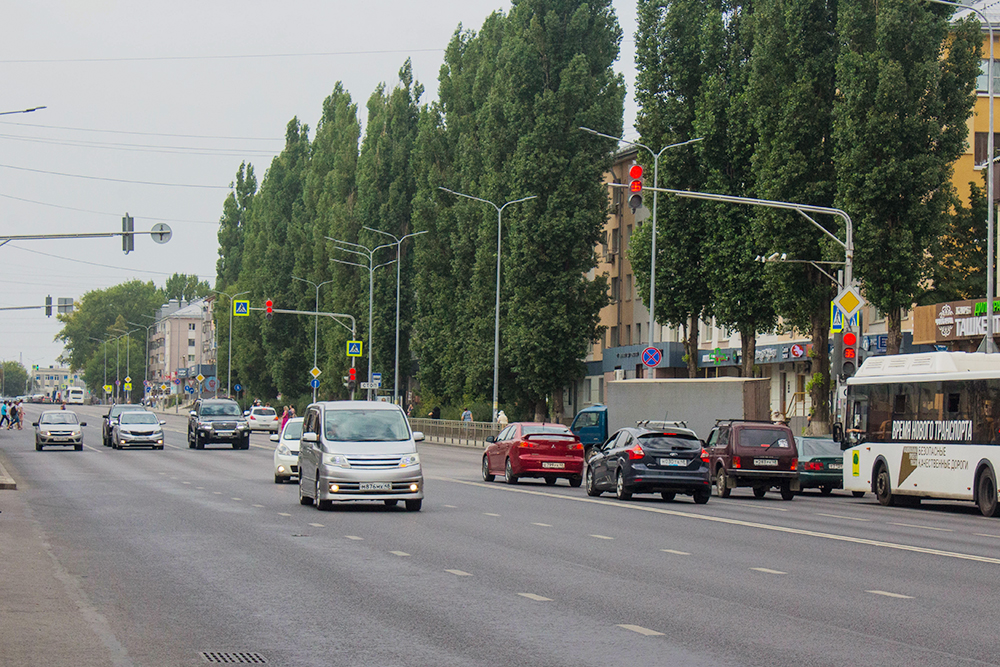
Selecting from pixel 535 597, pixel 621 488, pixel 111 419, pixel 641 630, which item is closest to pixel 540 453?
pixel 621 488

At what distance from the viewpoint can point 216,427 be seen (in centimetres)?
5394

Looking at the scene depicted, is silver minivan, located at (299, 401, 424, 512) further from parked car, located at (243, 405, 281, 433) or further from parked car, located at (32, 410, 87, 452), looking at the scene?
parked car, located at (243, 405, 281, 433)

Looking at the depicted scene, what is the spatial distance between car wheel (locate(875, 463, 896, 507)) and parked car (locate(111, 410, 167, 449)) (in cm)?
3068

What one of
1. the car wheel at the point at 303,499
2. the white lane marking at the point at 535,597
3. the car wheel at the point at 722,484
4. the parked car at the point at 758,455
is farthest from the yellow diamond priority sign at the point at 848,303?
the white lane marking at the point at 535,597

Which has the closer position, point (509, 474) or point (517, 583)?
point (517, 583)

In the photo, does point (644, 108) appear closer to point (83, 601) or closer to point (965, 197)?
point (965, 197)

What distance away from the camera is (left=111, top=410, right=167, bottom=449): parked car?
52.3m

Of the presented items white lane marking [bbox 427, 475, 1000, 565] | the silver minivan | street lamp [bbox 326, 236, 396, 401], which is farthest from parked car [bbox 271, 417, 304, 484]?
street lamp [bbox 326, 236, 396, 401]

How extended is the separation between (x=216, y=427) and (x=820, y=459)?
27164 mm

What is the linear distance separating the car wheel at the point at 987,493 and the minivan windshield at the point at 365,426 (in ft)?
35.7

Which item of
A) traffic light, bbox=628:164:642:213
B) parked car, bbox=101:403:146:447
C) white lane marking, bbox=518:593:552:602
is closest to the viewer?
white lane marking, bbox=518:593:552:602

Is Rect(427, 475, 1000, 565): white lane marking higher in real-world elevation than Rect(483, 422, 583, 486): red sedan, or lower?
lower

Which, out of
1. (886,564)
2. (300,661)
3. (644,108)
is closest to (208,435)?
(644,108)

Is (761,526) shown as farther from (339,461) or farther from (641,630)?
(641,630)
